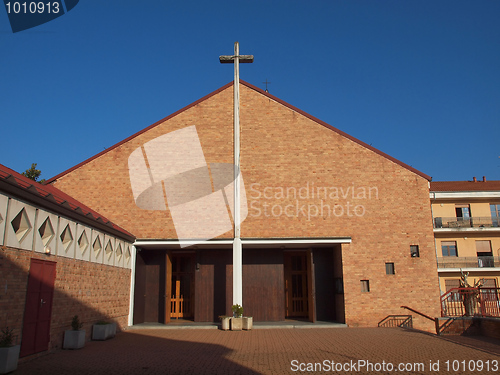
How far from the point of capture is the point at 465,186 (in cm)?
3809

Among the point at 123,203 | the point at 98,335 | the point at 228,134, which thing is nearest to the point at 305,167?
the point at 228,134

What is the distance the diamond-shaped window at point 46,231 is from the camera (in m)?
10.7

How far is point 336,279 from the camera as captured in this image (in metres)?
19.3

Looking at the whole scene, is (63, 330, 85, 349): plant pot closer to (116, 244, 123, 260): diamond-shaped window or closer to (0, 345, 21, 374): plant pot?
(0, 345, 21, 374): plant pot

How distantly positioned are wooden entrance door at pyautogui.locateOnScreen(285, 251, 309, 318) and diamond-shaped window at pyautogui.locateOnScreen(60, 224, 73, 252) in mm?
11701

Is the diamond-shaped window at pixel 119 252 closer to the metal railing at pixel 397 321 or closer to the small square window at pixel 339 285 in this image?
the small square window at pixel 339 285

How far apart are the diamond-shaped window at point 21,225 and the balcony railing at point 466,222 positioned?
3147cm

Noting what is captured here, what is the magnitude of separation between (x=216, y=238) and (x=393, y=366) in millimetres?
10459

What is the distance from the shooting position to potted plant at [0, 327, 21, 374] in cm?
815

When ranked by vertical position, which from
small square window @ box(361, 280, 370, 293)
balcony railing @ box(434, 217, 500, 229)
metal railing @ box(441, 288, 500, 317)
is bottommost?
metal railing @ box(441, 288, 500, 317)

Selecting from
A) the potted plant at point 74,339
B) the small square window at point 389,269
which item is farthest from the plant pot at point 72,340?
the small square window at point 389,269

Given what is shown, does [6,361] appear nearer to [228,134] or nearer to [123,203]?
[123,203]

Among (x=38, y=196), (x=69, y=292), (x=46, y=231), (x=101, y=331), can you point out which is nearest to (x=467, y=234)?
(x=101, y=331)

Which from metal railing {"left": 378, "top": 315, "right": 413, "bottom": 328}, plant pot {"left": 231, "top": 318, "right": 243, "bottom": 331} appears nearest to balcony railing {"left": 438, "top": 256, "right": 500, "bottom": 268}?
metal railing {"left": 378, "top": 315, "right": 413, "bottom": 328}
